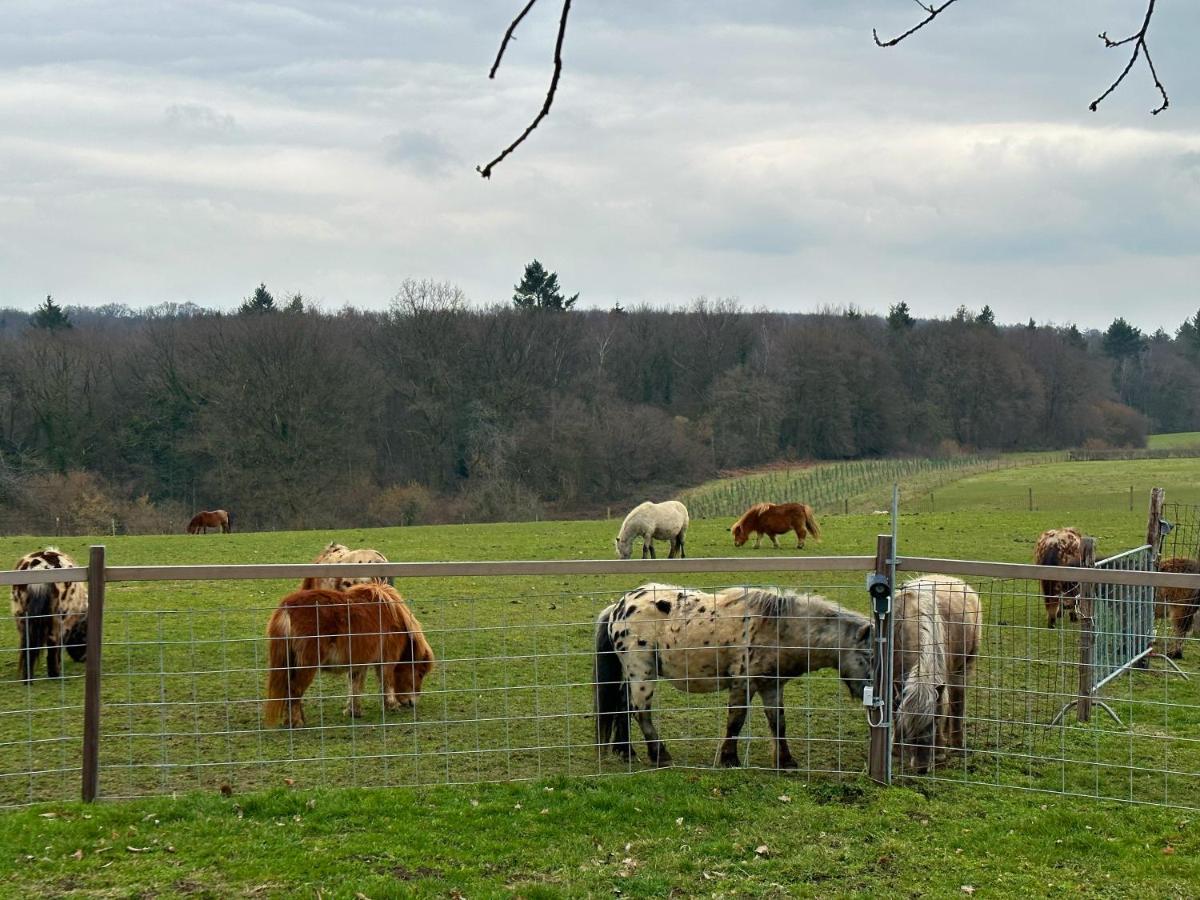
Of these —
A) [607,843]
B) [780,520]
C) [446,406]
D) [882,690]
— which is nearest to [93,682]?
[607,843]

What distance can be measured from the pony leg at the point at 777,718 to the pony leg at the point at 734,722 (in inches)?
4.6

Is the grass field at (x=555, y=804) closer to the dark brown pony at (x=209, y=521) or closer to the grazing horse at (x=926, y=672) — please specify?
the grazing horse at (x=926, y=672)

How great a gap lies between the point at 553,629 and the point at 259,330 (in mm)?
41221

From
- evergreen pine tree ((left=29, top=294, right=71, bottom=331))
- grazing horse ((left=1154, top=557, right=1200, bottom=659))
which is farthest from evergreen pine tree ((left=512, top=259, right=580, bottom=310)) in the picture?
grazing horse ((left=1154, top=557, right=1200, bottom=659))

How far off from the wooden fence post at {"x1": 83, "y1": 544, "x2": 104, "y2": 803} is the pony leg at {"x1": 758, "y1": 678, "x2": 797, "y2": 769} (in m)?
3.95

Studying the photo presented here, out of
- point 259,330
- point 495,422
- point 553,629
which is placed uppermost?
point 259,330

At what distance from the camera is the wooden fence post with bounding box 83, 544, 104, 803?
6.05 meters

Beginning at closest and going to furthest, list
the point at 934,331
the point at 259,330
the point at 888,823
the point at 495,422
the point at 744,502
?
the point at 888,823, the point at 744,502, the point at 259,330, the point at 495,422, the point at 934,331

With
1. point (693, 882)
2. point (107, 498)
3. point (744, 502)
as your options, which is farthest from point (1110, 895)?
point (107, 498)

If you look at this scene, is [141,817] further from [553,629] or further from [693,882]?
[553,629]

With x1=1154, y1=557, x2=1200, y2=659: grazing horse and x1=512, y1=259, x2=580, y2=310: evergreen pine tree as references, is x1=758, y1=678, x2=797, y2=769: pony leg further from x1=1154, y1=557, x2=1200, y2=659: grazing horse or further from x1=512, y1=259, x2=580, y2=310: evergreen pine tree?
x1=512, y1=259, x2=580, y2=310: evergreen pine tree

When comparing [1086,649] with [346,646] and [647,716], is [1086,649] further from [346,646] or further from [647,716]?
[346,646]

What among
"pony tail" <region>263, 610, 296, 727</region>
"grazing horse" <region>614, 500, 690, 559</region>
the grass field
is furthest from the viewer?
"grazing horse" <region>614, 500, 690, 559</region>

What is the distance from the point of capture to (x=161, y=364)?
2047 inches
